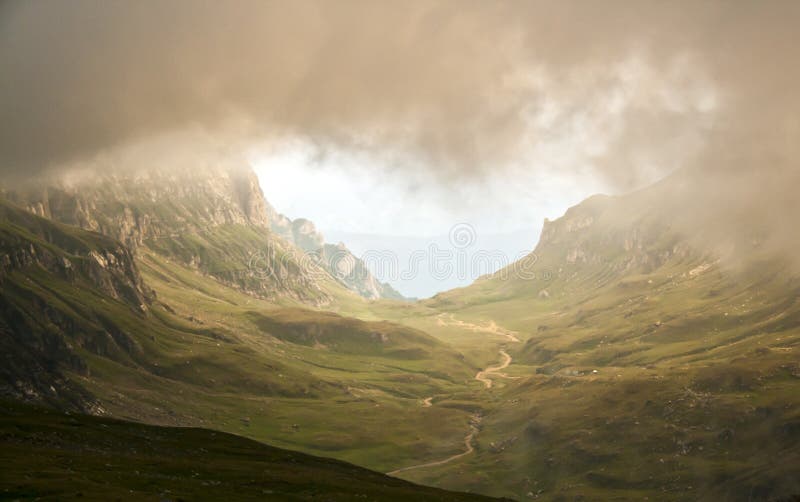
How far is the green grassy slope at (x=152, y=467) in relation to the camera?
73325 mm

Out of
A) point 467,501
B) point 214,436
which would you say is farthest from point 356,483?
point 214,436

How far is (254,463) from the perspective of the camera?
Answer: 120 meters

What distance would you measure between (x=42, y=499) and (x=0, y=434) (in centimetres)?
4104

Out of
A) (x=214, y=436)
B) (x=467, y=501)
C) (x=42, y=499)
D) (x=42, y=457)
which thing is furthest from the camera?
(x=214, y=436)

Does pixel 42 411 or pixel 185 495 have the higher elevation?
pixel 42 411

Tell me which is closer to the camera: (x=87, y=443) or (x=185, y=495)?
(x=185, y=495)

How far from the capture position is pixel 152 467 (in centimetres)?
9469

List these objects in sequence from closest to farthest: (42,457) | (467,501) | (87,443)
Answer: (42,457) → (87,443) → (467,501)

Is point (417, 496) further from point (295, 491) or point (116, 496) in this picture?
point (116, 496)

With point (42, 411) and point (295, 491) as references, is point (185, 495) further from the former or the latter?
point (42, 411)

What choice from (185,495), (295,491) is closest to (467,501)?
(295,491)

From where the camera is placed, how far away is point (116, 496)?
68750mm

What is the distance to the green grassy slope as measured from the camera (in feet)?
241

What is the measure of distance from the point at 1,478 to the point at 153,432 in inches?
2502
